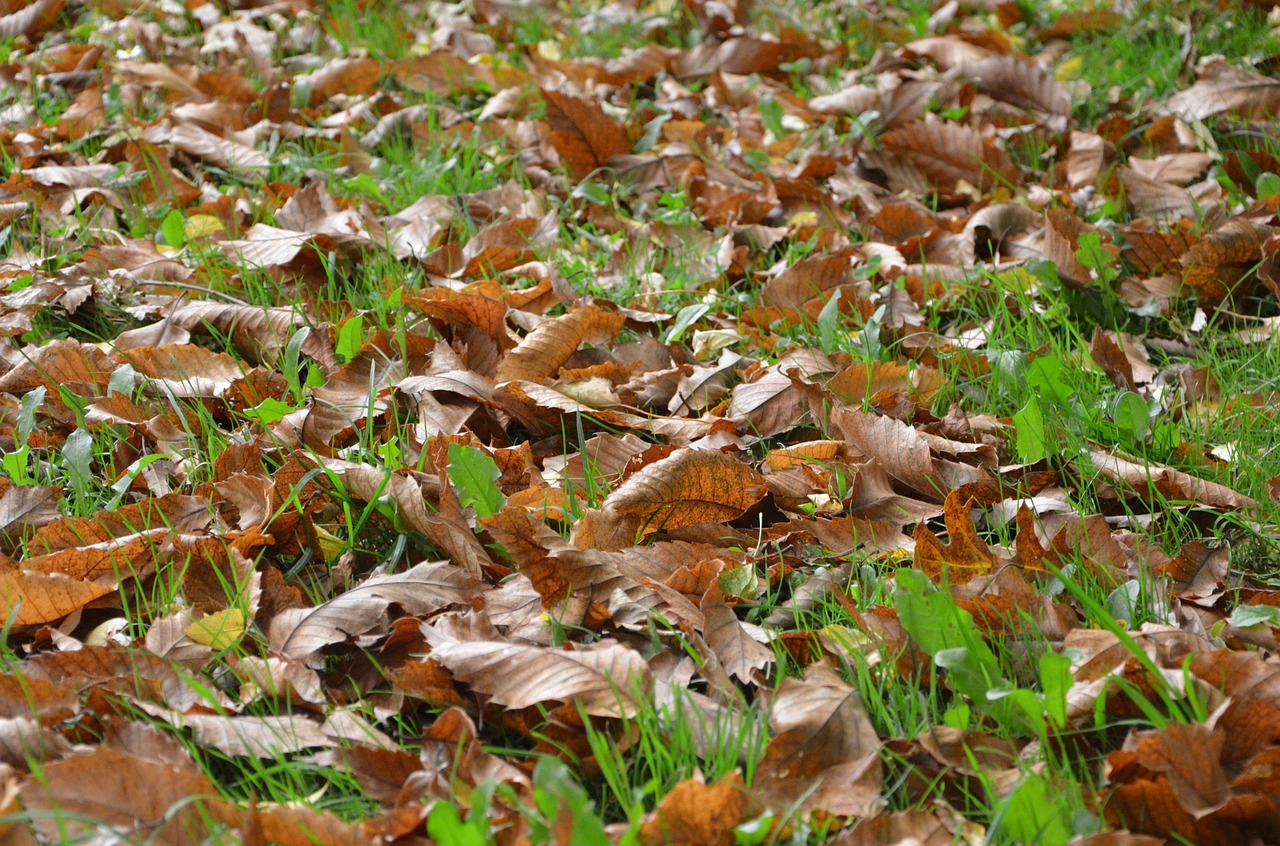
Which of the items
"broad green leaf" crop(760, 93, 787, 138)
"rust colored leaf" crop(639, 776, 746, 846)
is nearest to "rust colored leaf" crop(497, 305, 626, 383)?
"rust colored leaf" crop(639, 776, 746, 846)

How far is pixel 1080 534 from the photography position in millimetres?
1677

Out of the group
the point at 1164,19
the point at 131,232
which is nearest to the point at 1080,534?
the point at 131,232

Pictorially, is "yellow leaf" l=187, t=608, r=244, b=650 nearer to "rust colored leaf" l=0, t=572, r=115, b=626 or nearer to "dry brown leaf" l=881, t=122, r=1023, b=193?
"rust colored leaf" l=0, t=572, r=115, b=626

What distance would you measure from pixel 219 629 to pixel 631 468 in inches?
27.2

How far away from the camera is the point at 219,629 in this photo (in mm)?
1536

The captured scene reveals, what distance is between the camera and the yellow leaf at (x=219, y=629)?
1.53m

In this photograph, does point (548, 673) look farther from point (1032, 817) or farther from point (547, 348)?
point (547, 348)

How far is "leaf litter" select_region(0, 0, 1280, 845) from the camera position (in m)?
1.32

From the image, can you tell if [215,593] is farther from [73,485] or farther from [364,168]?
[364,168]

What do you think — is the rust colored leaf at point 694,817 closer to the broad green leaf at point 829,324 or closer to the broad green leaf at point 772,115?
the broad green leaf at point 829,324

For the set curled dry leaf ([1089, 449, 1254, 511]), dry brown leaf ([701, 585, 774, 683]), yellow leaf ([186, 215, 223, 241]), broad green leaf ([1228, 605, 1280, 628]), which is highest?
yellow leaf ([186, 215, 223, 241])

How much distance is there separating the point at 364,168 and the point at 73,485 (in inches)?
65.5

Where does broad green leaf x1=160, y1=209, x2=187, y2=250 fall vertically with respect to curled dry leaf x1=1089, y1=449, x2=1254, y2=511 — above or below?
above

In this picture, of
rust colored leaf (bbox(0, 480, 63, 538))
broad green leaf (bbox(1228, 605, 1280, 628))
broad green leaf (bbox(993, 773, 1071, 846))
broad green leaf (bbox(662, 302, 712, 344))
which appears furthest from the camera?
broad green leaf (bbox(662, 302, 712, 344))
